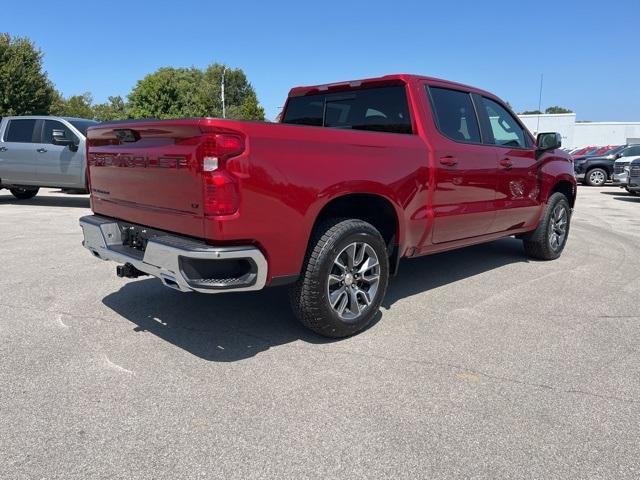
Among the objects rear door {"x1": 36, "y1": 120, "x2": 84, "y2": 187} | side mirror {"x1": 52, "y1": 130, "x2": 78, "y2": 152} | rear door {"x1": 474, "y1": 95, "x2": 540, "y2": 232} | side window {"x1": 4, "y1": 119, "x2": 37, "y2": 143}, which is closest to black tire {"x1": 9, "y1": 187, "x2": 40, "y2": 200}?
side window {"x1": 4, "y1": 119, "x2": 37, "y2": 143}

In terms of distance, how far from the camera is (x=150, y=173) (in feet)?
11.2

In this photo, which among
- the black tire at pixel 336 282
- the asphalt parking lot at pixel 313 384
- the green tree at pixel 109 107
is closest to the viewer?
the asphalt parking lot at pixel 313 384

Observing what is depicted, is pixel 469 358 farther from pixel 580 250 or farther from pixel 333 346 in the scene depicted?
pixel 580 250

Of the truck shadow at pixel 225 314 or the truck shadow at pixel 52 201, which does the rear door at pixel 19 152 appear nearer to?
the truck shadow at pixel 52 201

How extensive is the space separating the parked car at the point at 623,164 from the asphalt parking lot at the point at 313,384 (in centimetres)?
1246

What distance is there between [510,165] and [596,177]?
1860 cm

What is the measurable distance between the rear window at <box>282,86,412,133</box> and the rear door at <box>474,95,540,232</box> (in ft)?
3.81

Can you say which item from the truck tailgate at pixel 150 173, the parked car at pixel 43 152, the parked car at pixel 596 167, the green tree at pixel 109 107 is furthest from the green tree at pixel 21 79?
the green tree at pixel 109 107

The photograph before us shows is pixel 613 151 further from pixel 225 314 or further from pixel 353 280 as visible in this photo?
pixel 225 314

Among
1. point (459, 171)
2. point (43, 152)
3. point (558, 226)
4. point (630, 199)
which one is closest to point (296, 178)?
point (459, 171)

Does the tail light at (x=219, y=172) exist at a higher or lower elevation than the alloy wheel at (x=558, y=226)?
higher

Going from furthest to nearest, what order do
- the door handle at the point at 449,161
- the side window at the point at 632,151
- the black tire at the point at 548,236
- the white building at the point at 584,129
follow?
the white building at the point at 584,129
the side window at the point at 632,151
the black tire at the point at 548,236
the door handle at the point at 449,161

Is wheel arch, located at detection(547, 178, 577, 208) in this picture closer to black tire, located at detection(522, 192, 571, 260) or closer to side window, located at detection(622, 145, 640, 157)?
black tire, located at detection(522, 192, 571, 260)

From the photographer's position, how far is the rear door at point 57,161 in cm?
1082
